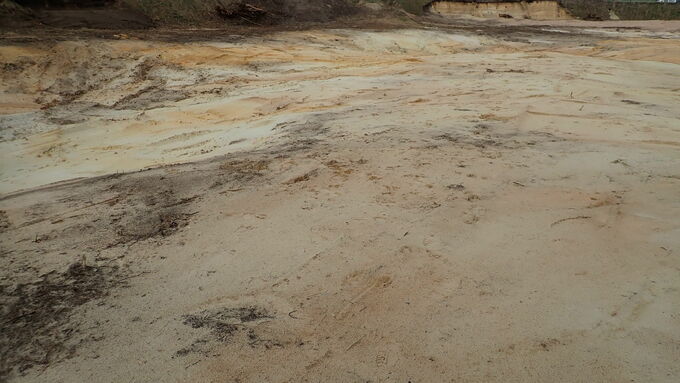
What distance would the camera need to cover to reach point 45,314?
224 cm

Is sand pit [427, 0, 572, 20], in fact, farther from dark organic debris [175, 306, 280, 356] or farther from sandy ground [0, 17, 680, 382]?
dark organic debris [175, 306, 280, 356]

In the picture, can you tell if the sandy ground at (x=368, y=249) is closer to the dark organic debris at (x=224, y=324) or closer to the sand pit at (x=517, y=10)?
the dark organic debris at (x=224, y=324)

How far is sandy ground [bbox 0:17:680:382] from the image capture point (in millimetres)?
1933

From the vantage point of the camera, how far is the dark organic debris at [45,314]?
1994mm

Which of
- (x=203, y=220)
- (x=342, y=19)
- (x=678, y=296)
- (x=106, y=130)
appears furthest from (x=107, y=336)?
(x=342, y=19)

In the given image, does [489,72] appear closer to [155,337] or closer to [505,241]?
[505,241]

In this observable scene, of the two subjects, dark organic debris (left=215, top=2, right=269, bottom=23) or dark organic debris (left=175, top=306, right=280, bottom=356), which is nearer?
dark organic debris (left=175, top=306, right=280, bottom=356)

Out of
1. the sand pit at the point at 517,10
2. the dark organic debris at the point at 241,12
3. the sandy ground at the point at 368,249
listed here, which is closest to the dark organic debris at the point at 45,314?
the sandy ground at the point at 368,249

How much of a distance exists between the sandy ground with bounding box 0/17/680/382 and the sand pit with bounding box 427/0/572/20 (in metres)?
19.6

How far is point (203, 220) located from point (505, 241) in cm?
192

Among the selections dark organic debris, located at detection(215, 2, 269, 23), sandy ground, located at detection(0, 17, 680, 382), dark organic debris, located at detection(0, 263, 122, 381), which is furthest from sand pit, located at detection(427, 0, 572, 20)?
dark organic debris, located at detection(0, 263, 122, 381)

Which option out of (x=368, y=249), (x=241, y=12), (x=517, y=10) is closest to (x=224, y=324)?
(x=368, y=249)

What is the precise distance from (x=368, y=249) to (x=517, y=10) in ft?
83.4

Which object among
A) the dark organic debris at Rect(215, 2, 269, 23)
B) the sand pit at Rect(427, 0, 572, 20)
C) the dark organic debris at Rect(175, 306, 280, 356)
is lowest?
the dark organic debris at Rect(175, 306, 280, 356)
